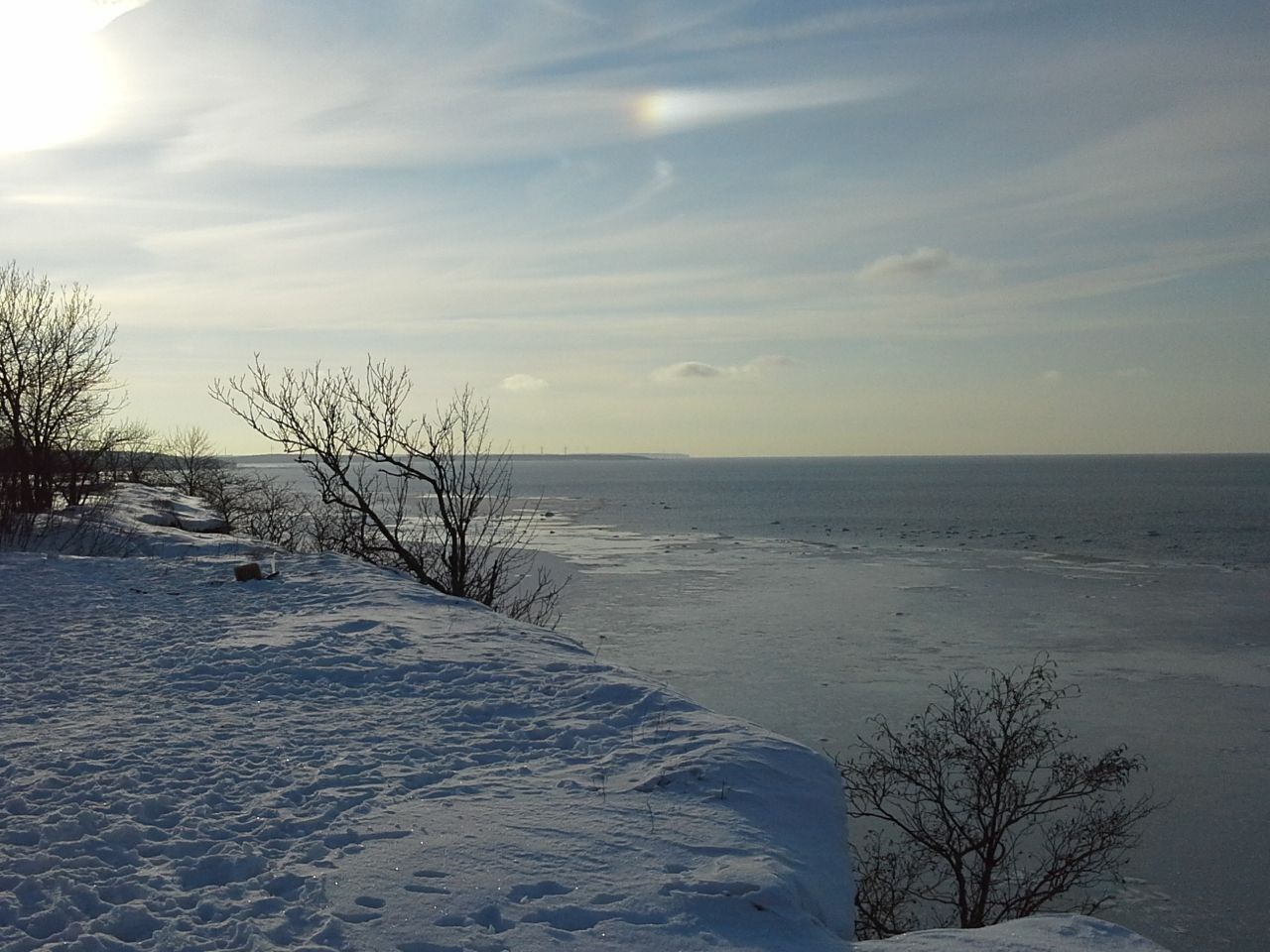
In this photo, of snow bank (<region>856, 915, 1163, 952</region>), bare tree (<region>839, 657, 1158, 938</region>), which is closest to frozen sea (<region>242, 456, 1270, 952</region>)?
bare tree (<region>839, 657, 1158, 938</region>)

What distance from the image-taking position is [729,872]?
18.1 feet

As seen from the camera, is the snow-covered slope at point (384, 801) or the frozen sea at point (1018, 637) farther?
the frozen sea at point (1018, 637)

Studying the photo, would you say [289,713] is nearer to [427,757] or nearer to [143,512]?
[427,757]

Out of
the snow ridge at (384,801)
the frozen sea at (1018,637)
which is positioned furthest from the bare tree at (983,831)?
the snow ridge at (384,801)

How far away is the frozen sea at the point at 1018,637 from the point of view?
1457cm

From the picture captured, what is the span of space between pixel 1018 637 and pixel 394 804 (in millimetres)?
26404

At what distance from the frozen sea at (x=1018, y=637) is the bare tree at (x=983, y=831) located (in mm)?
674

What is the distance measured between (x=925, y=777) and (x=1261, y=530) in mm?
61982

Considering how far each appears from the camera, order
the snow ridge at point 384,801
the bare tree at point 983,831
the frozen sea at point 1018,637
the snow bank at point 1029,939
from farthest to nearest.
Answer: the frozen sea at point 1018,637, the bare tree at point 983,831, the snow bank at point 1029,939, the snow ridge at point 384,801

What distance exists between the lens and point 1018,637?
28.8 meters

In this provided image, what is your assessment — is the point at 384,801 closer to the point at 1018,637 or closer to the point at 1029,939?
the point at 1029,939

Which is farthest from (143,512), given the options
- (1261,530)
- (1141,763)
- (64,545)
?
(1261,530)

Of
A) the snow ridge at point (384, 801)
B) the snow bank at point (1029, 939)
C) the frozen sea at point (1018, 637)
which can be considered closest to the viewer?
the snow ridge at point (384, 801)

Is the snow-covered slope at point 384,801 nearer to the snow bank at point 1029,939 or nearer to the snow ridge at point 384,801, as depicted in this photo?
the snow ridge at point 384,801
